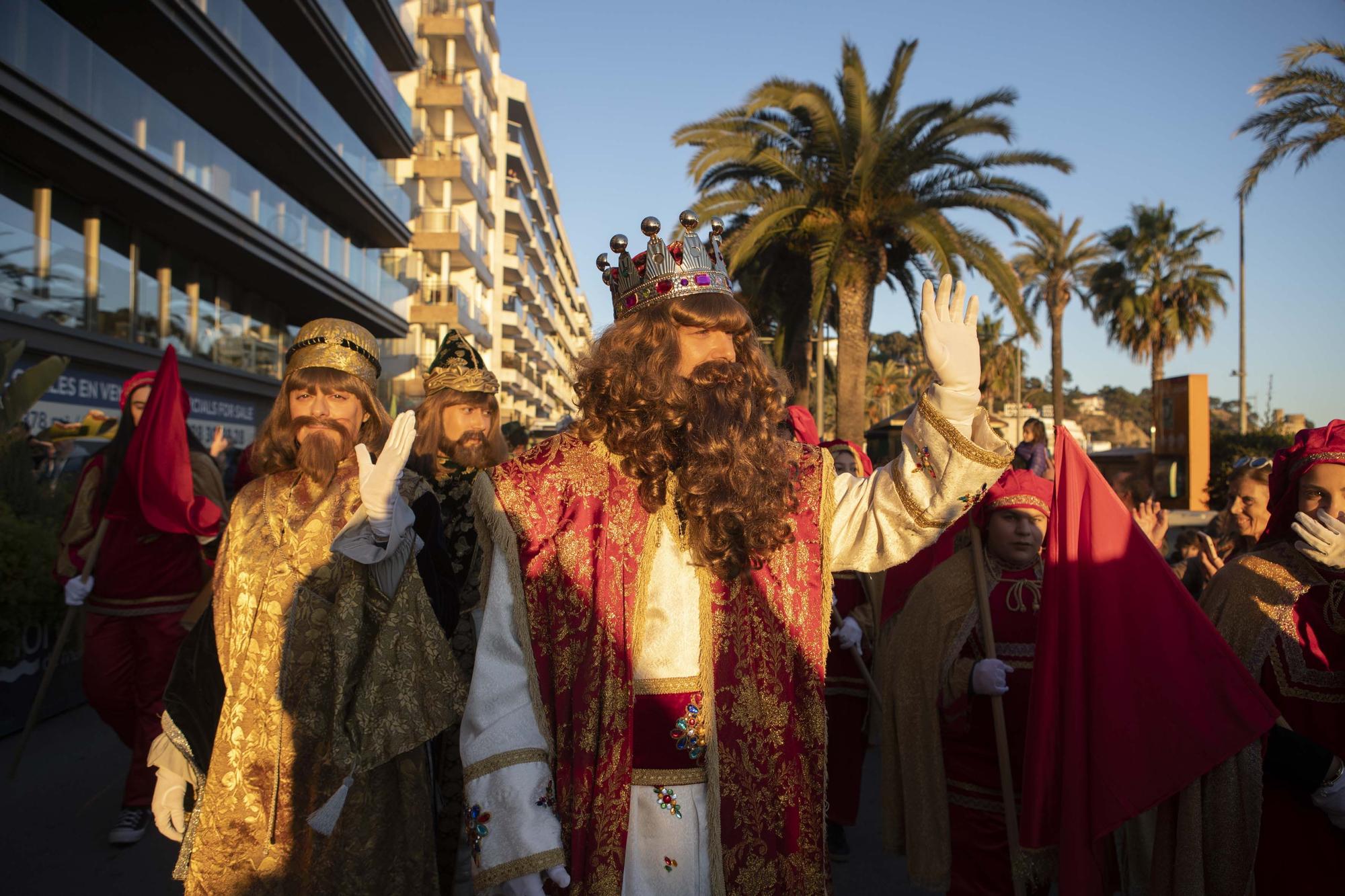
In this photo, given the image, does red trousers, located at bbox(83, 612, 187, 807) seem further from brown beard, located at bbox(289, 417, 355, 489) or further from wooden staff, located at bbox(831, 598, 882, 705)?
wooden staff, located at bbox(831, 598, 882, 705)

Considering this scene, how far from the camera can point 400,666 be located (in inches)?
116

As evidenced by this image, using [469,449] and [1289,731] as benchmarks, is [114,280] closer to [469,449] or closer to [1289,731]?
[469,449]

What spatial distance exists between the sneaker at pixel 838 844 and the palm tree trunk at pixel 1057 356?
21952mm

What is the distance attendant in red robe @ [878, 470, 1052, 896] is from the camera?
11.9 ft

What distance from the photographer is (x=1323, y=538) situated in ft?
10.3

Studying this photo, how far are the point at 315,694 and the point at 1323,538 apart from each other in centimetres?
345

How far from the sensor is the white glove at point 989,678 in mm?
3434

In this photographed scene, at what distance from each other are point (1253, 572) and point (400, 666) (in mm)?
3125

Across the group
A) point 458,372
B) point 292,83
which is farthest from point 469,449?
point 292,83

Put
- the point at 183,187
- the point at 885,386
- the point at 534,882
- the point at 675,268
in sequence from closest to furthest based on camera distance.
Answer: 1. the point at 534,882
2. the point at 675,268
3. the point at 183,187
4. the point at 885,386

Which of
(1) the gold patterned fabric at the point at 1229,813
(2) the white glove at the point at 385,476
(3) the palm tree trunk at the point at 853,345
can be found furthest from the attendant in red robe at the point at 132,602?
(3) the palm tree trunk at the point at 853,345

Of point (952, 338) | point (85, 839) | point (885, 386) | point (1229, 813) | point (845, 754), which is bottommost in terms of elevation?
point (85, 839)

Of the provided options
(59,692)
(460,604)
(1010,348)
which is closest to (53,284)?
(59,692)

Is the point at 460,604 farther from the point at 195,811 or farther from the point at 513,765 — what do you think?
the point at 513,765
